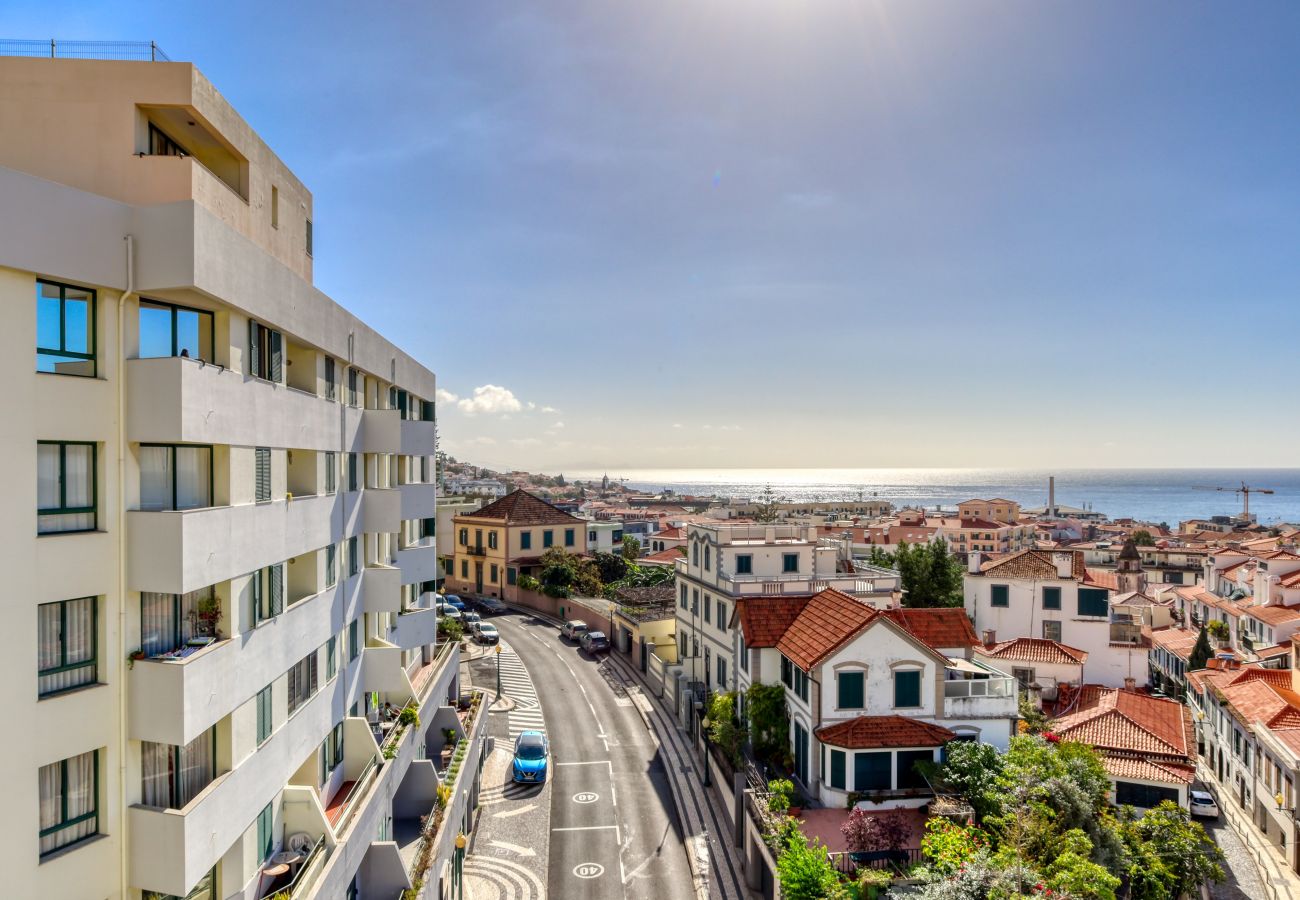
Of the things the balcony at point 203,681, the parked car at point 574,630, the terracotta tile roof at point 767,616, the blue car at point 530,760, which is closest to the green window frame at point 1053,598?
the terracotta tile roof at point 767,616

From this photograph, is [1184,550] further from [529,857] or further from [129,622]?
[129,622]

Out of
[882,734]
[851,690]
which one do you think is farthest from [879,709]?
[851,690]

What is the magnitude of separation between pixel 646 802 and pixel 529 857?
240 inches

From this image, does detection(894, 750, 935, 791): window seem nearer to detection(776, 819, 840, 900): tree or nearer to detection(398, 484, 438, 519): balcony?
detection(776, 819, 840, 900): tree

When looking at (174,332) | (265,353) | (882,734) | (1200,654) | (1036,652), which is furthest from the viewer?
(1200,654)

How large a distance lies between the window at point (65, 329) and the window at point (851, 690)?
24.0m

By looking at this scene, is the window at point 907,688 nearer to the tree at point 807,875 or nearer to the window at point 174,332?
the tree at point 807,875

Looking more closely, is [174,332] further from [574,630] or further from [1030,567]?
[574,630]

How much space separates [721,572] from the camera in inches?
1523

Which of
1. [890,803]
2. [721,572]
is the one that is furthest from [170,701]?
[721,572]

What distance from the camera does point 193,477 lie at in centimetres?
1394

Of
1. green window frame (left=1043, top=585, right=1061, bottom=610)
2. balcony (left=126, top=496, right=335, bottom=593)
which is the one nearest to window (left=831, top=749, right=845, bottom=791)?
balcony (left=126, top=496, right=335, bottom=593)

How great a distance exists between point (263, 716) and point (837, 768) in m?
18.9

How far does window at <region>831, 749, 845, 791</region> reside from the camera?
86.9 ft
